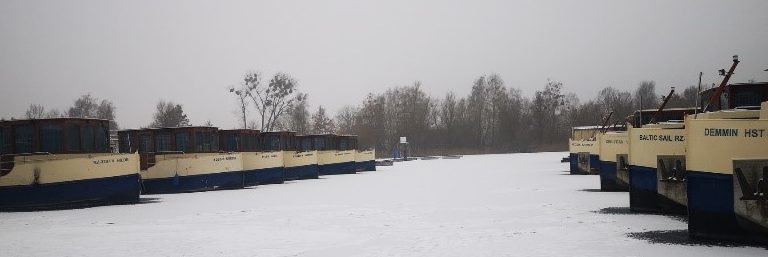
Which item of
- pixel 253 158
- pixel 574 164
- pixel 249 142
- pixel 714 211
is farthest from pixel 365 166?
pixel 714 211

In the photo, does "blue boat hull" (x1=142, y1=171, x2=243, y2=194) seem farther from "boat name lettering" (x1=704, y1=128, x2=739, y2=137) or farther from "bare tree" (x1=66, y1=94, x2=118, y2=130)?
"bare tree" (x1=66, y1=94, x2=118, y2=130)

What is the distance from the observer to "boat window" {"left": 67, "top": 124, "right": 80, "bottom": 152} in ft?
58.0

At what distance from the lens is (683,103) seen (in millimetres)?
89875

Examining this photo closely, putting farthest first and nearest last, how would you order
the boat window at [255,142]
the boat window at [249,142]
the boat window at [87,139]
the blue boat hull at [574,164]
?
the blue boat hull at [574,164] → the boat window at [255,142] → the boat window at [249,142] → the boat window at [87,139]

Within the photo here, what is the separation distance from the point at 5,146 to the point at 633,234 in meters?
15.6

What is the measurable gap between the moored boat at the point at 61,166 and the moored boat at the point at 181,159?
3170 millimetres

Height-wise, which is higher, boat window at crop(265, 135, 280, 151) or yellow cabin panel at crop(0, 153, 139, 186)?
boat window at crop(265, 135, 280, 151)

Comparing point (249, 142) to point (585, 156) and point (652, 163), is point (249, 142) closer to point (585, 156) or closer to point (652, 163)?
point (585, 156)

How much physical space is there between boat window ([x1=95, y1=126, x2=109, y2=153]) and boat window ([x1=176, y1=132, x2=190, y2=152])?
4.15m

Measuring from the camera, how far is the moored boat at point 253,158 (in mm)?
26125

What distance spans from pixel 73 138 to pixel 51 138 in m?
0.52

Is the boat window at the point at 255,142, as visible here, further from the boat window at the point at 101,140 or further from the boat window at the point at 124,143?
the boat window at the point at 101,140

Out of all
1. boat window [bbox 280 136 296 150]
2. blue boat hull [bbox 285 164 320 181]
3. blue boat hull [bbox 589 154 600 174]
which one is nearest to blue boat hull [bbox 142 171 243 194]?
blue boat hull [bbox 285 164 320 181]

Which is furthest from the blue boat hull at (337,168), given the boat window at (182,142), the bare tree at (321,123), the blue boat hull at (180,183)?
the bare tree at (321,123)
